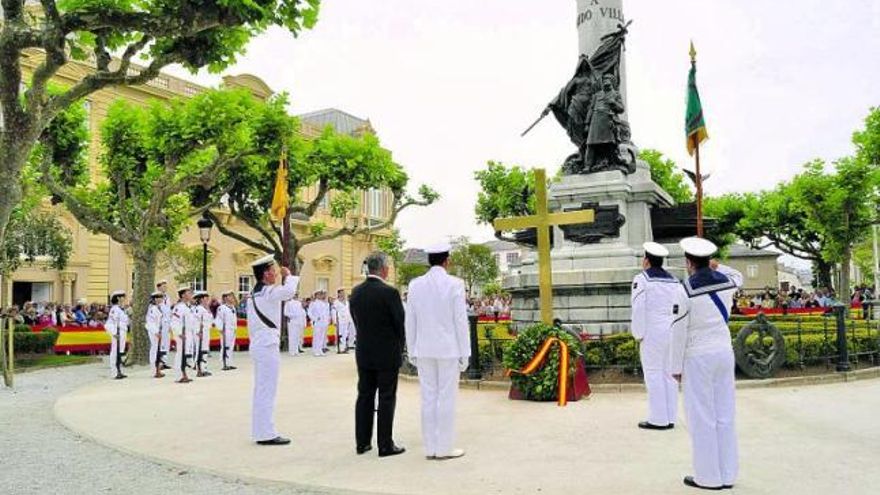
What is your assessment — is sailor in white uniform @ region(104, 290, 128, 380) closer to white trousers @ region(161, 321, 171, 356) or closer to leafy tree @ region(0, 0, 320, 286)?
white trousers @ region(161, 321, 171, 356)

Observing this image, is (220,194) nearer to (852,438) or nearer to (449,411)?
(449,411)

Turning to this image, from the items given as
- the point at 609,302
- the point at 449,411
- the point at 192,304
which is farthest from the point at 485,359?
the point at 192,304

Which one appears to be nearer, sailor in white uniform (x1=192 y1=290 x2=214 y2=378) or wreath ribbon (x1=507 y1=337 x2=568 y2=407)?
wreath ribbon (x1=507 y1=337 x2=568 y2=407)

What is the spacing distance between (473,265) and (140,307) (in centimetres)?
5234

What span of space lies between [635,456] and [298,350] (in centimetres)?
1710

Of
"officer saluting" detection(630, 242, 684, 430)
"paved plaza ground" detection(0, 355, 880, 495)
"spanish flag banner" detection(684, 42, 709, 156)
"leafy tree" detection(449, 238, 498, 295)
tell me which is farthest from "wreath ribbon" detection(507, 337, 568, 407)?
"leafy tree" detection(449, 238, 498, 295)

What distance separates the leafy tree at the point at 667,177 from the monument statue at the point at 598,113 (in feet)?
72.9

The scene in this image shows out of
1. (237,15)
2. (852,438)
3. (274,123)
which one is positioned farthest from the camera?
(274,123)

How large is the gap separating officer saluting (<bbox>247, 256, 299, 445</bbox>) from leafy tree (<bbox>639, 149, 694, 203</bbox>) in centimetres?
3185

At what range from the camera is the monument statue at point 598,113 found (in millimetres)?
15227

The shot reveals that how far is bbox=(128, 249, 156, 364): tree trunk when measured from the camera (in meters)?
18.9

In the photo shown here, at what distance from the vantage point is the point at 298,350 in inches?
881

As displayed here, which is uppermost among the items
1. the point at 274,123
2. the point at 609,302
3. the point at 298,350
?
the point at 274,123

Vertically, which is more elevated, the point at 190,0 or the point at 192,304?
the point at 190,0
